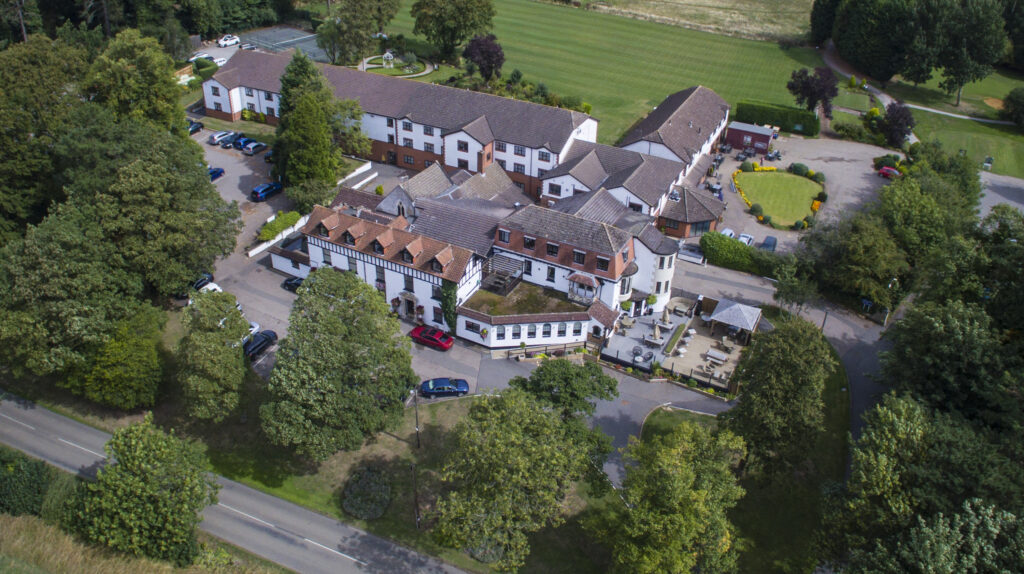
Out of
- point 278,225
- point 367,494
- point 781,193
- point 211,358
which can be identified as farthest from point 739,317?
point 278,225

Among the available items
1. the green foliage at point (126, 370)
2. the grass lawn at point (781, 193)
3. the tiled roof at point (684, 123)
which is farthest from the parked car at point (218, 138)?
the grass lawn at point (781, 193)

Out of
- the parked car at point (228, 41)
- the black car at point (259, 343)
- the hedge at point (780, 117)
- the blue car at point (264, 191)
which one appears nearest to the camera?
the black car at point (259, 343)

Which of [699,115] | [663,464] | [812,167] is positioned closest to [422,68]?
[699,115]

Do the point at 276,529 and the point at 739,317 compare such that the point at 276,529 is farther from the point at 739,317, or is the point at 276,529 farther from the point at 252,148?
the point at 252,148

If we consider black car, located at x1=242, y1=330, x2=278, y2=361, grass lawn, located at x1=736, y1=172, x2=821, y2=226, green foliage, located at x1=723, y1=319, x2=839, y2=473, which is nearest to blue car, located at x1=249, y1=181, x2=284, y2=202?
black car, located at x1=242, y1=330, x2=278, y2=361

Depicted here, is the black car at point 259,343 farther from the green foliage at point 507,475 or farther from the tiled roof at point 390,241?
the green foliage at point 507,475

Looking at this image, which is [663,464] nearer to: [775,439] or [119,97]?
[775,439]
